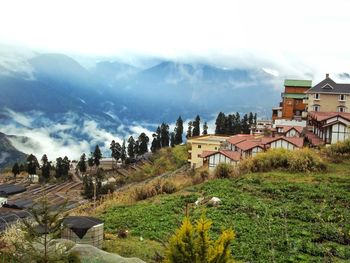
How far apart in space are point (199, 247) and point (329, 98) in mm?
38769

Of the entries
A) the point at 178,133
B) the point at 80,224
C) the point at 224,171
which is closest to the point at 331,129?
the point at 224,171

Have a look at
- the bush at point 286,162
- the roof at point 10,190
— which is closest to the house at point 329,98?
the bush at point 286,162

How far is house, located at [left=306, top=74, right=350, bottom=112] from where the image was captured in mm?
41781

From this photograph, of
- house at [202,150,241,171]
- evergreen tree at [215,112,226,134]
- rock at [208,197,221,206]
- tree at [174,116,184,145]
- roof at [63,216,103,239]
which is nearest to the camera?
roof at [63,216,103,239]

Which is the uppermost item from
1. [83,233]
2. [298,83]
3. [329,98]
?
[298,83]

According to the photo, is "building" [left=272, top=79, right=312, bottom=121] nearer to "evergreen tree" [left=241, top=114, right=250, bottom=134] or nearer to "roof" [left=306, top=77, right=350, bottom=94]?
"roof" [left=306, top=77, right=350, bottom=94]

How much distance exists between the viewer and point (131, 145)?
6612cm

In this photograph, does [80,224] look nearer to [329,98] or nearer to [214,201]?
[214,201]

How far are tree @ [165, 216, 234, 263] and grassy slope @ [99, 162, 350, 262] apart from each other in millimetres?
4603

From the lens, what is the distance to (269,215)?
1455 cm

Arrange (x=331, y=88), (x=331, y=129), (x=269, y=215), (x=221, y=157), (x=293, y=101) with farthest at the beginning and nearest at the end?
(x=293, y=101) < (x=331, y=88) < (x=221, y=157) < (x=331, y=129) < (x=269, y=215)

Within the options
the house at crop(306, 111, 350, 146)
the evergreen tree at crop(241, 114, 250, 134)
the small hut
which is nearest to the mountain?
the evergreen tree at crop(241, 114, 250, 134)

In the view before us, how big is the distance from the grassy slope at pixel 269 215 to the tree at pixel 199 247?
4603mm

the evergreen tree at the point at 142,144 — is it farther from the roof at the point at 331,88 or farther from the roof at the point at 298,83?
the roof at the point at 331,88
